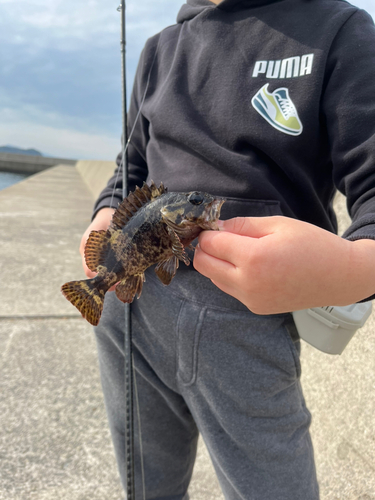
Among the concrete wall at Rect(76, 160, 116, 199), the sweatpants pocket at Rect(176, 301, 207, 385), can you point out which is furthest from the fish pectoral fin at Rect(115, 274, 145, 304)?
the concrete wall at Rect(76, 160, 116, 199)

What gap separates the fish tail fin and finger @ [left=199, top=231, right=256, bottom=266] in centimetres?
34

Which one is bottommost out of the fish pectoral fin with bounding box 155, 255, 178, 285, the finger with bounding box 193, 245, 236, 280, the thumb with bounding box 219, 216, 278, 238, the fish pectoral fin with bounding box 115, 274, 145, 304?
the fish pectoral fin with bounding box 115, 274, 145, 304

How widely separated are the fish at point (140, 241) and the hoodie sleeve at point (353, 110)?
1.55 feet

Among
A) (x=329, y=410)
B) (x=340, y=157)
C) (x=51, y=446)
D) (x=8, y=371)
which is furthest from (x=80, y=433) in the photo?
(x=340, y=157)

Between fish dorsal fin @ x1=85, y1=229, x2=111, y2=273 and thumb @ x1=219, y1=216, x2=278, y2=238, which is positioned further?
fish dorsal fin @ x1=85, y1=229, x2=111, y2=273

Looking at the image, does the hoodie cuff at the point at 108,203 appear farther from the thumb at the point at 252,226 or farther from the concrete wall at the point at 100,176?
the concrete wall at the point at 100,176

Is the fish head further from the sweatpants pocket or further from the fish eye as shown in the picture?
the sweatpants pocket

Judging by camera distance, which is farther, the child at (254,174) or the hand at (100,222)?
the hand at (100,222)

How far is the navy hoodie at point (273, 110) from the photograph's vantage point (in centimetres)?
121

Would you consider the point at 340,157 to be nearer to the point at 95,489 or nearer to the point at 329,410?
the point at 329,410

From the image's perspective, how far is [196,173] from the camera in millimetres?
1388

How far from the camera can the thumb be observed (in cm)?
90

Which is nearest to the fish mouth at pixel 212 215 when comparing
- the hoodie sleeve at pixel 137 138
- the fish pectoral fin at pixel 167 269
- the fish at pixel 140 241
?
the fish at pixel 140 241

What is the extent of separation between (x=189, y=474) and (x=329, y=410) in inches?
33.8
